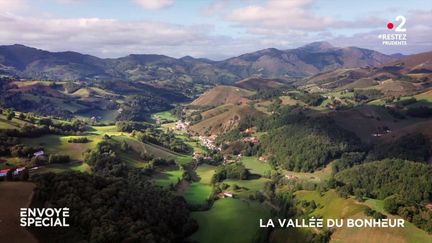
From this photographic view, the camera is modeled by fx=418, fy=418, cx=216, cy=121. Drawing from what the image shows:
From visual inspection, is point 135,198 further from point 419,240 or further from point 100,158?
point 419,240

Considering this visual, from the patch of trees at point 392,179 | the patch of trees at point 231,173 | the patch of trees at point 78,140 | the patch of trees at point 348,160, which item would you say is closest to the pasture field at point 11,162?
the patch of trees at point 78,140

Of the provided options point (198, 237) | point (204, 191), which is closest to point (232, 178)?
point (204, 191)

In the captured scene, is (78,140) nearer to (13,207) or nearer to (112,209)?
(112,209)

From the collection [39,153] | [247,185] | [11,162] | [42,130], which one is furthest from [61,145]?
[247,185]

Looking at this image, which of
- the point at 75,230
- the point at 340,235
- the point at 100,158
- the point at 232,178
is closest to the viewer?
the point at 75,230

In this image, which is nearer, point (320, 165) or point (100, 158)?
point (100, 158)
